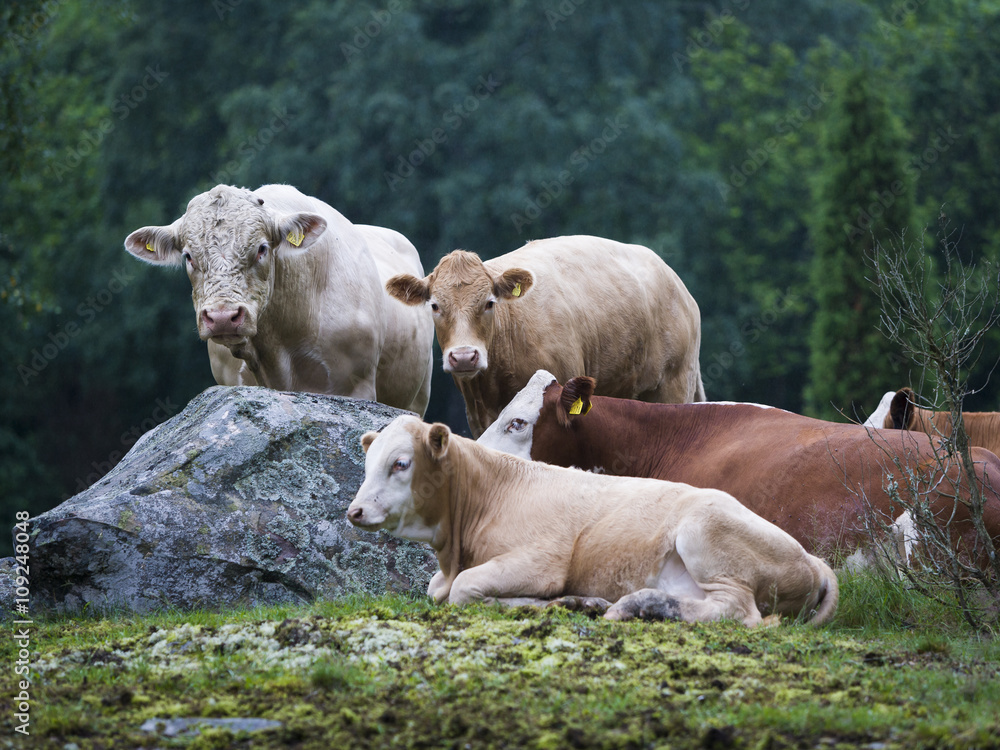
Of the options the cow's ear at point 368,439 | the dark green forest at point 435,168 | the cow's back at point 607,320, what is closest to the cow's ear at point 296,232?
the cow's back at point 607,320

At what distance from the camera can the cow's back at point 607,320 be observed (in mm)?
9352

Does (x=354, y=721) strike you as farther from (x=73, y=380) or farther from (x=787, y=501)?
(x=73, y=380)

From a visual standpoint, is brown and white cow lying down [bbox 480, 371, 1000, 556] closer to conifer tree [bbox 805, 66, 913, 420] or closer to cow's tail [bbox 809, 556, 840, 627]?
cow's tail [bbox 809, 556, 840, 627]

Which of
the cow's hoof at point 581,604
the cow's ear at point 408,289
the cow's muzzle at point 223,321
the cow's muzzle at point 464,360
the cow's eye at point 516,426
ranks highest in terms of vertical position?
the cow's muzzle at point 223,321

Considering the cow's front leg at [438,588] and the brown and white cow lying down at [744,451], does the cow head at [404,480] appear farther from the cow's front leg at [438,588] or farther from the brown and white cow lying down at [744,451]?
the brown and white cow lying down at [744,451]

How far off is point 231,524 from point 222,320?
1371mm

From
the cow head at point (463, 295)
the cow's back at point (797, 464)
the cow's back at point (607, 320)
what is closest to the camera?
the cow's back at point (797, 464)

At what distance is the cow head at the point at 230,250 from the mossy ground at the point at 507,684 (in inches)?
94.6

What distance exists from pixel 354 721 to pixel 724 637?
1.89m

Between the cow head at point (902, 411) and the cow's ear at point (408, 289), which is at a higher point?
the cow's ear at point (408, 289)

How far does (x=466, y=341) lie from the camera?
8.59 metres

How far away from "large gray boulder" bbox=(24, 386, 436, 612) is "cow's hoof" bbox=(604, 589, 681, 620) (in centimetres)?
176

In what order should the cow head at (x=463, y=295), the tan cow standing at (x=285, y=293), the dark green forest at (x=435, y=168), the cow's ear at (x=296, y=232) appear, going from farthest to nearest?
the dark green forest at (x=435, y=168) → the cow head at (x=463, y=295) → the cow's ear at (x=296, y=232) → the tan cow standing at (x=285, y=293)

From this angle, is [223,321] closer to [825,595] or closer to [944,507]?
[825,595]
